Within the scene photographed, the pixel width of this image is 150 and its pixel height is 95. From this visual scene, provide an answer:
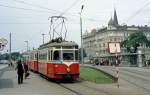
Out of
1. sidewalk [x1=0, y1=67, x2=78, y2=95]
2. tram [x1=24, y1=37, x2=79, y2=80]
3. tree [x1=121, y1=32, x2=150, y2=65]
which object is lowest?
sidewalk [x1=0, y1=67, x2=78, y2=95]

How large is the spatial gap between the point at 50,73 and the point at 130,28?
136m

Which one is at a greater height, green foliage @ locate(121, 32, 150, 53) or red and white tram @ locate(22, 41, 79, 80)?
green foliage @ locate(121, 32, 150, 53)

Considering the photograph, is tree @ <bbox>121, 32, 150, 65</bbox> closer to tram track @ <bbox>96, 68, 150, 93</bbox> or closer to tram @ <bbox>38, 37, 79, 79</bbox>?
tram track @ <bbox>96, 68, 150, 93</bbox>

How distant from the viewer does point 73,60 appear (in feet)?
93.9

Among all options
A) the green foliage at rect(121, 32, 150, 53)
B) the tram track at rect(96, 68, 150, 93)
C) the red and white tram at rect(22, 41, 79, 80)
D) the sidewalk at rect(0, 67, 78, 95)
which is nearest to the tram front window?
the red and white tram at rect(22, 41, 79, 80)

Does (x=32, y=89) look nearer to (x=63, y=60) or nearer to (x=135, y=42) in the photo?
(x=63, y=60)

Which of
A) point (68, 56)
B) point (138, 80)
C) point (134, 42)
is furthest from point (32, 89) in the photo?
point (134, 42)

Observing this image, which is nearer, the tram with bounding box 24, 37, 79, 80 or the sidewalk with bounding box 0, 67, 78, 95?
the sidewalk with bounding box 0, 67, 78, 95

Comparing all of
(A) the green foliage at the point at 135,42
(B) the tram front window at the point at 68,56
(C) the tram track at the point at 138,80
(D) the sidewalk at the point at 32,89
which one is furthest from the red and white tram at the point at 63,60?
(A) the green foliage at the point at 135,42

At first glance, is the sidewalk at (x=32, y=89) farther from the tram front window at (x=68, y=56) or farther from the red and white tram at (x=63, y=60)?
the tram front window at (x=68, y=56)

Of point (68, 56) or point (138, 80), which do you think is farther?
point (138, 80)

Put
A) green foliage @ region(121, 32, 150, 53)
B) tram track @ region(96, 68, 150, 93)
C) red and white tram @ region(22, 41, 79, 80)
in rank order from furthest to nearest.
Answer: green foliage @ region(121, 32, 150, 53) < red and white tram @ region(22, 41, 79, 80) < tram track @ region(96, 68, 150, 93)

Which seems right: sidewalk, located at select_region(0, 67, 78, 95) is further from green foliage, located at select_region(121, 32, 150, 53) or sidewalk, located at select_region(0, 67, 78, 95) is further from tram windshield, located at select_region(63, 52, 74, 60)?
green foliage, located at select_region(121, 32, 150, 53)

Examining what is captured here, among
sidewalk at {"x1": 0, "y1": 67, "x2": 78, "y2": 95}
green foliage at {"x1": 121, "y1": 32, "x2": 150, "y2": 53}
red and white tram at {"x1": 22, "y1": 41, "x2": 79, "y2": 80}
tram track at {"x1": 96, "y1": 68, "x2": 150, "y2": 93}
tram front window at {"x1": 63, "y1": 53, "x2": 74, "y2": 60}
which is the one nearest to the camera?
sidewalk at {"x1": 0, "y1": 67, "x2": 78, "y2": 95}
